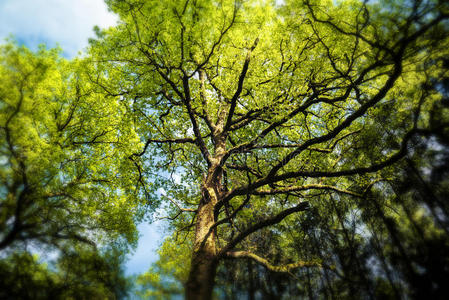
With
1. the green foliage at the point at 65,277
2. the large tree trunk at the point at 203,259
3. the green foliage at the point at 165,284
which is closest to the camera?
the green foliage at the point at 65,277

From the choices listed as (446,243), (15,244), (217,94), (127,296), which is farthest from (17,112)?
(446,243)

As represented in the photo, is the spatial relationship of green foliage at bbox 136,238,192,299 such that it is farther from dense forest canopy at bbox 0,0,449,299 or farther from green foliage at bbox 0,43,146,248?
green foliage at bbox 0,43,146,248

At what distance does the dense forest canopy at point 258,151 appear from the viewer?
3.62 meters

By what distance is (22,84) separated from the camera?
4324 mm

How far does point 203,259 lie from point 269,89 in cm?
590

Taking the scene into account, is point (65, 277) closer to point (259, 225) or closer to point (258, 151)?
point (259, 225)

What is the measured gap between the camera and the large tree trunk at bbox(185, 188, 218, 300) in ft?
12.5

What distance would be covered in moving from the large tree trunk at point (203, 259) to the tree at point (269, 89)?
0.08 ft

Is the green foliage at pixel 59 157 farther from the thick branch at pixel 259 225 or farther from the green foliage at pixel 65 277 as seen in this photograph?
the thick branch at pixel 259 225

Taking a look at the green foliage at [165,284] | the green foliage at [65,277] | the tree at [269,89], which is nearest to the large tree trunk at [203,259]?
the tree at [269,89]

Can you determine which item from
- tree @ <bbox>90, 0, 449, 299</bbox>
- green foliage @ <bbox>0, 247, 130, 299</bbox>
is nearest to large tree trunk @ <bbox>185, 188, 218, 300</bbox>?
tree @ <bbox>90, 0, 449, 299</bbox>

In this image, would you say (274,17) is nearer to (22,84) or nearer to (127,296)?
(22,84)

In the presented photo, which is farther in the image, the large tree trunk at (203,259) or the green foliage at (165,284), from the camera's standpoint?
the green foliage at (165,284)

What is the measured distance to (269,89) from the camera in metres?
7.23
